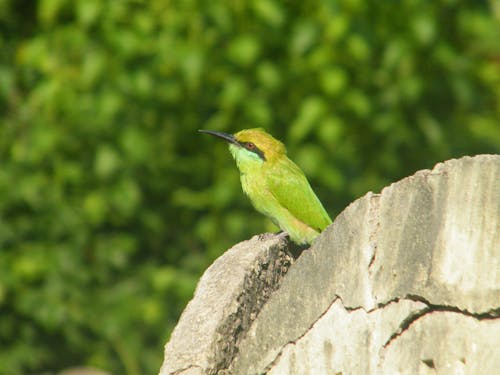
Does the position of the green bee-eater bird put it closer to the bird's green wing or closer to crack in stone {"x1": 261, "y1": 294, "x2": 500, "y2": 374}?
the bird's green wing

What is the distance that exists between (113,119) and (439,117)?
1996 millimetres

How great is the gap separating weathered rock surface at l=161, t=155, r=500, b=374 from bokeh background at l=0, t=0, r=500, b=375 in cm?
391

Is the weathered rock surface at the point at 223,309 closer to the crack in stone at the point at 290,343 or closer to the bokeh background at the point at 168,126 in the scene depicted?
the crack in stone at the point at 290,343

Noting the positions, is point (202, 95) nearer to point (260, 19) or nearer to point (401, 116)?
point (260, 19)

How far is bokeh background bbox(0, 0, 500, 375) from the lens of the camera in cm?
609

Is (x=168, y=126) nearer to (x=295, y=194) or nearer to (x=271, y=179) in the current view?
(x=271, y=179)

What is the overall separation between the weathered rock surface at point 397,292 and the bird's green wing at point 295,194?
1.81 metres

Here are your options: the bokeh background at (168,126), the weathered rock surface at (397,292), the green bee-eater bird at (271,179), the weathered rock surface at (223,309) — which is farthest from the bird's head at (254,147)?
the weathered rock surface at (397,292)

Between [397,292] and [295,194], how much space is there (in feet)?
7.75

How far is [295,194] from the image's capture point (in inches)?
169

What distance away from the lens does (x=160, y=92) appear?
6.18 m

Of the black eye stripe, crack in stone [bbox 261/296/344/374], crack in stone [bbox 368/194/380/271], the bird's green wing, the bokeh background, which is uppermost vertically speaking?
the bokeh background

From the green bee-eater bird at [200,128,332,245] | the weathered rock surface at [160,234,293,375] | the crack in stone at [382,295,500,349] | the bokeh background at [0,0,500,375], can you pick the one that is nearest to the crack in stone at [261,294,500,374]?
the crack in stone at [382,295,500,349]

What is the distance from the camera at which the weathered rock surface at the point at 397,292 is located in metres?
1.79
